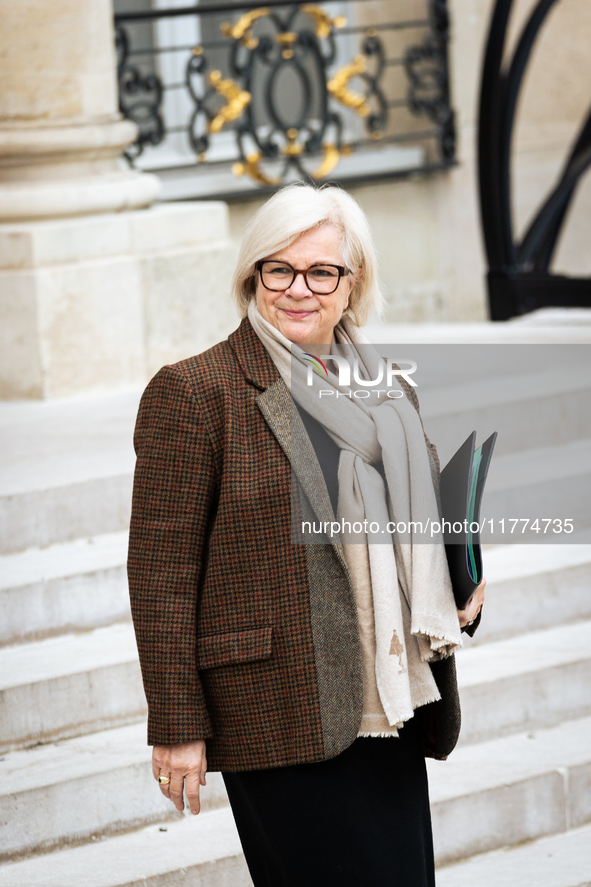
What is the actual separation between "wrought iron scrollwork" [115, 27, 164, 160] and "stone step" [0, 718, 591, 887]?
4.59 metres

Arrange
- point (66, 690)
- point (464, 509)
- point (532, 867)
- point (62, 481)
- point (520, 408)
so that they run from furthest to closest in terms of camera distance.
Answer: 1. point (520, 408)
2. point (62, 481)
3. point (66, 690)
4. point (532, 867)
5. point (464, 509)

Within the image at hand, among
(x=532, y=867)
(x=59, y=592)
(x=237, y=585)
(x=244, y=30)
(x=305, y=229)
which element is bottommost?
(x=532, y=867)

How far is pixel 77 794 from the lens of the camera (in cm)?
336

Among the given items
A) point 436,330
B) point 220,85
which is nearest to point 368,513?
point 436,330

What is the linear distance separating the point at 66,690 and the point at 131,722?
235 millimetres

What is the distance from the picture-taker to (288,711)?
2285 millimetres

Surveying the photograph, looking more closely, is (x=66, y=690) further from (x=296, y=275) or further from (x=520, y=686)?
(x=296, y=275)

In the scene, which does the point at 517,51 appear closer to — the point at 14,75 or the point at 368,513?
the point at 14,75

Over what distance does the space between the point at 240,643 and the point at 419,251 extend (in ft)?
23.8

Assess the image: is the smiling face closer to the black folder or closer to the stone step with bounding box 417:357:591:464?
the black folder

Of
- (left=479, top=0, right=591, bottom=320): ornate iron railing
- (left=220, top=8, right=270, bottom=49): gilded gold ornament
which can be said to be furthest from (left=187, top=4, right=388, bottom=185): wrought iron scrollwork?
(left=479, top=0, right=591, bottom=320): ornate iron railing

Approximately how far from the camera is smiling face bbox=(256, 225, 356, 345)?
7.63 feet

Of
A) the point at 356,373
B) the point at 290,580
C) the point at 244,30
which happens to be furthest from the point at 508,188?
the point at 290,580

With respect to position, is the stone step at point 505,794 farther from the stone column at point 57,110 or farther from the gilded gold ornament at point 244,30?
the gilded gold ornament at point 244,30
